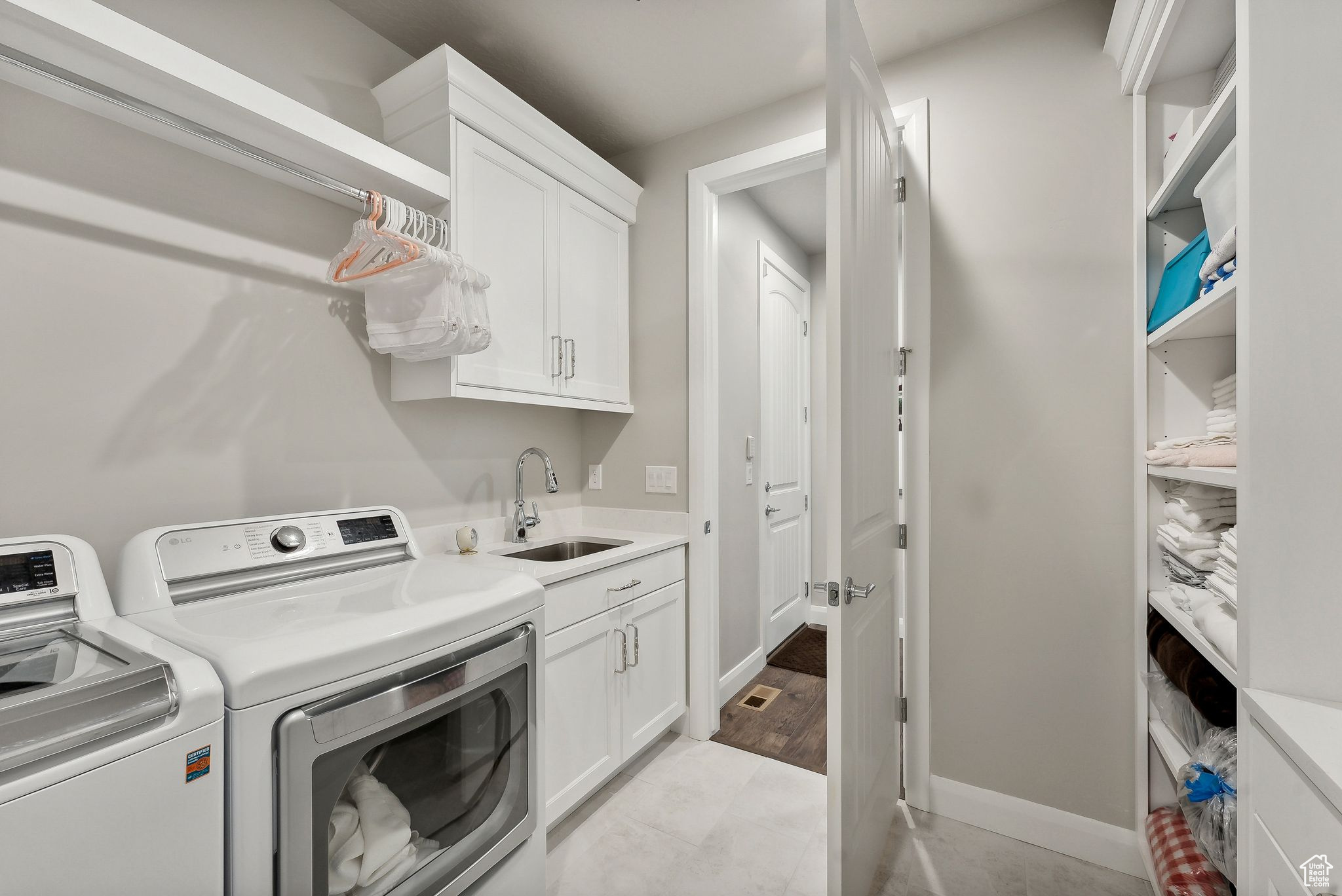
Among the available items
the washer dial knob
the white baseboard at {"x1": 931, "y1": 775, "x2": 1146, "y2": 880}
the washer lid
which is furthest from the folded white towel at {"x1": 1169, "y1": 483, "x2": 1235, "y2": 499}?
the washer dial knob

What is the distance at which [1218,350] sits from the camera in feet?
4.94

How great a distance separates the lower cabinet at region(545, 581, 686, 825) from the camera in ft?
5.57

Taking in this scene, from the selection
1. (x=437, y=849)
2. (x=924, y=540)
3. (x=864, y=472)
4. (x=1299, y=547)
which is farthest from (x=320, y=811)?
(x=924, y=540)

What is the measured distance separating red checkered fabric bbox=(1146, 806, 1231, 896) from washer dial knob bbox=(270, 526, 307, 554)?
216 cm

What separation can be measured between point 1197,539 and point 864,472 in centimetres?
76

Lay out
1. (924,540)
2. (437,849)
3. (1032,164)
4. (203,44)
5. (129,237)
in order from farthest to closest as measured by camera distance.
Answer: (924,540), (1032,164), (203,44), (129,237), (437,849)

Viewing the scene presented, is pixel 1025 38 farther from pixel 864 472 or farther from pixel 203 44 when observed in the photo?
pixel 203 44

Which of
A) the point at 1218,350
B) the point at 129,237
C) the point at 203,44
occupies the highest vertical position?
the point at 203,44

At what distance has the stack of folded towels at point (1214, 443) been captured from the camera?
1143mm

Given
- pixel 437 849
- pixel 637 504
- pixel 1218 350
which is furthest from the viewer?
pixel 637 504

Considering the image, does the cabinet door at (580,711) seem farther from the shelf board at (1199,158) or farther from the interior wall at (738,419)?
the shelf board at (1199,158)

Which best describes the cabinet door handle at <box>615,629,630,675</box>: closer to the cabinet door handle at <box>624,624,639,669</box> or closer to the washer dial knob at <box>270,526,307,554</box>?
the cabinet door handle at <box>624,624,639,669</box>

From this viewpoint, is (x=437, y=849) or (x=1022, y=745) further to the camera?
(x=1022, y=745)

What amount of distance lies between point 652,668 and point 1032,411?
1.58m
